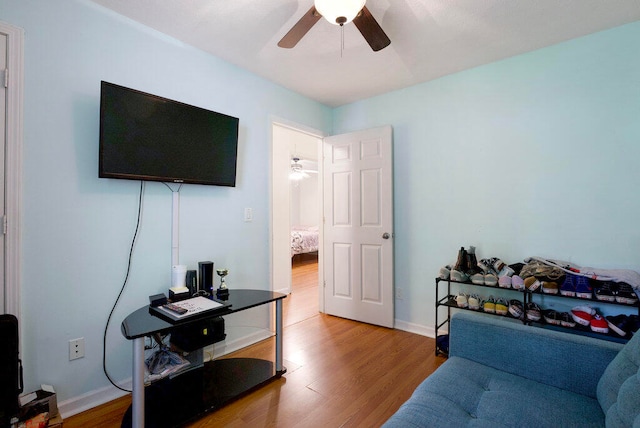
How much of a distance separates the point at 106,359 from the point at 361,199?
2.50m

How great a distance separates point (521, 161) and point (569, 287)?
3.37ft

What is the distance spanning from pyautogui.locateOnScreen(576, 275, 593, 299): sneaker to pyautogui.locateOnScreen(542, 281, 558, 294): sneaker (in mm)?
116

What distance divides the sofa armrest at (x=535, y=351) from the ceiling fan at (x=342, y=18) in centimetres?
163

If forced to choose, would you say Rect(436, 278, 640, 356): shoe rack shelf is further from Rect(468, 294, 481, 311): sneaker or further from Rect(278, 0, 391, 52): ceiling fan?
Rect(278, 0, 391, 52): ceiling fan

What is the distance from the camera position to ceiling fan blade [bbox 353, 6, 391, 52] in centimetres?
160

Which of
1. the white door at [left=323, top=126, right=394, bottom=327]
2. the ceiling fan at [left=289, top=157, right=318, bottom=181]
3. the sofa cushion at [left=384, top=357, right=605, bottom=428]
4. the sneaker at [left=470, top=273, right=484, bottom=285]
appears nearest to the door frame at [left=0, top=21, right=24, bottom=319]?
the sofa cushion at [left=384, top=357, right=605, bottom=428]

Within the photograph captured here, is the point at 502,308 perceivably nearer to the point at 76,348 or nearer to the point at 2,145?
the point at 76,348

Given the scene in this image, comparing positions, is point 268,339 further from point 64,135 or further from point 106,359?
point 64,135

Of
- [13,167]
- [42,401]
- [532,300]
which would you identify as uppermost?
[13,167]

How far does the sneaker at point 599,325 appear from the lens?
6.38 ft

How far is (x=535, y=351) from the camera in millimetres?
1441

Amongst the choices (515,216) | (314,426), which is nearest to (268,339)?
(314,426)

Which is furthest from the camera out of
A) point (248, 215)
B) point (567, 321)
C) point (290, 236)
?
point (290, 236)

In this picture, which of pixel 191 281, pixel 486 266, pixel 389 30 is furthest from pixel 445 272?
pixel 191 281
